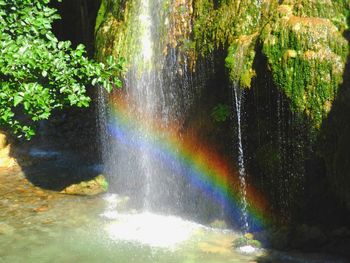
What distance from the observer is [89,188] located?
11055mm

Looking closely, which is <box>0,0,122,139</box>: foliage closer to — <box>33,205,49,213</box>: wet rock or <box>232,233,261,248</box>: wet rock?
<box>232,233,261,248</box>: wet rock

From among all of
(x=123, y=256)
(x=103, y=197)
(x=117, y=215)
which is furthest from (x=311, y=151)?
(x=103, y=197)

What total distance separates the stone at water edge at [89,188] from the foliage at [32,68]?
5119mm

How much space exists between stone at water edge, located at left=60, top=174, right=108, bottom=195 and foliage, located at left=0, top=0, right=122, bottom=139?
512 centimetres

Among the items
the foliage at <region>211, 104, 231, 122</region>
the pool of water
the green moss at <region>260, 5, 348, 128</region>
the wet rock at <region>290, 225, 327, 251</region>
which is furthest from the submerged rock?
the green moss at <region>260, 5, 348, 128</region>

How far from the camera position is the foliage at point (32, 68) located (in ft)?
17.8

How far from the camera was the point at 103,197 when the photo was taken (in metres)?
10.7

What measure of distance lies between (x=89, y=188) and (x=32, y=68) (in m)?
5.80

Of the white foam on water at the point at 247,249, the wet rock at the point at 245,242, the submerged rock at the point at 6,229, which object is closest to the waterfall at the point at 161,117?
the wet rock at the point at 245,242

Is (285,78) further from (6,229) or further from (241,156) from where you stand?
(6,229)

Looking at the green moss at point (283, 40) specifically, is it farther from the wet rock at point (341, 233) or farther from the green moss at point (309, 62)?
the wet rock at point (341, 233)

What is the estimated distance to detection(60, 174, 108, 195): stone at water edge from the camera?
10.9 m

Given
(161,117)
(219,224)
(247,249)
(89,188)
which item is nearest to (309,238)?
(247,249)

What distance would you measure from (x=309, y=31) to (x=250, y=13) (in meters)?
1.39
